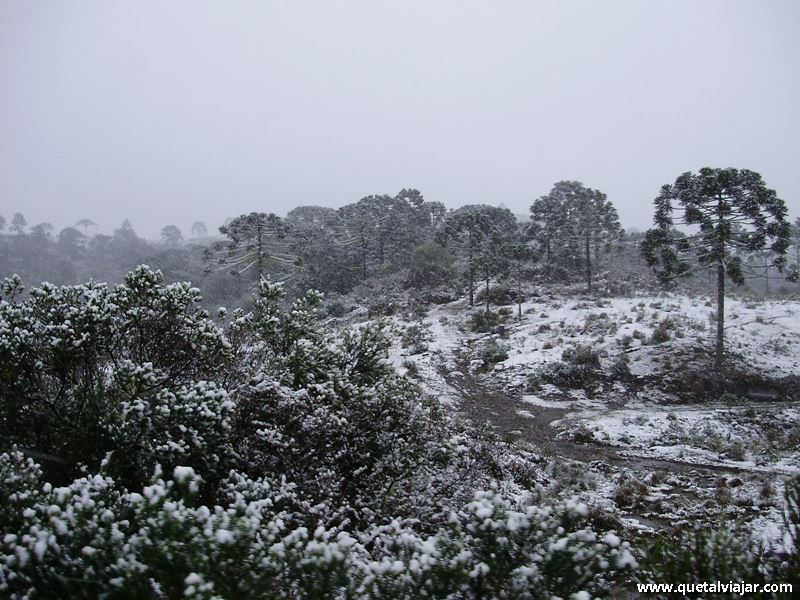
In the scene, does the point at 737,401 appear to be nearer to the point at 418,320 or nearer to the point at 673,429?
the point at 673,429

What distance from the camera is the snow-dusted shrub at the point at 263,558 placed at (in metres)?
3.11

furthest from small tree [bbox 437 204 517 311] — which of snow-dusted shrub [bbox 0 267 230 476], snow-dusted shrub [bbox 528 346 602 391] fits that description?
snow-dusted shrub [bbox 0 267 230 476]

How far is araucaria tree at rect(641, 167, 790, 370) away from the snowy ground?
8.70 ft

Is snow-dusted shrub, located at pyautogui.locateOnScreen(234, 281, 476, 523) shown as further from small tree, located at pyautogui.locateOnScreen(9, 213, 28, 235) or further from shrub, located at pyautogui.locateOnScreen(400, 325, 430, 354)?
small tree, located at pyautogui.locateOnScreen(9, 213, 28, 235)

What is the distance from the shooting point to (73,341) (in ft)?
19.9

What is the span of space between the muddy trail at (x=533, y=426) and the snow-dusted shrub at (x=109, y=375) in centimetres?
982

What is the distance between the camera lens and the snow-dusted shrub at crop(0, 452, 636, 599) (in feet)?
10.2

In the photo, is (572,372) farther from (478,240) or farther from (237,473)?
(478,240)

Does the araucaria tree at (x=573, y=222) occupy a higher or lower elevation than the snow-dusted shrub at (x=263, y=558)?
higher

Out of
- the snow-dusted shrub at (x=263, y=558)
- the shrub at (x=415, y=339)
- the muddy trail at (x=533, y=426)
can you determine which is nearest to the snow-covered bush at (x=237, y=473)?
the snow-dusted shrub at (x=263, y=558)

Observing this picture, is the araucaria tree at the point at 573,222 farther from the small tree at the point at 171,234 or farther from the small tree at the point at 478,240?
the small tree at the point at 171,234

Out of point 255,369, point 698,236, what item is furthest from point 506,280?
point 255,369

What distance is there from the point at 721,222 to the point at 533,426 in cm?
1229

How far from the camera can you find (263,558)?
3.35 m
